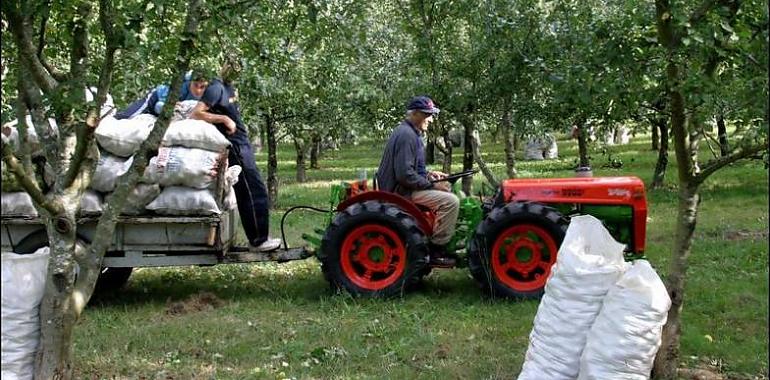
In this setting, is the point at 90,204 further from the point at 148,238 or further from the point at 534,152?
the point at 534,152

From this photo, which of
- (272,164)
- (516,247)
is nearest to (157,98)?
(516,247)

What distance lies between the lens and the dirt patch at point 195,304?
6.88 meters

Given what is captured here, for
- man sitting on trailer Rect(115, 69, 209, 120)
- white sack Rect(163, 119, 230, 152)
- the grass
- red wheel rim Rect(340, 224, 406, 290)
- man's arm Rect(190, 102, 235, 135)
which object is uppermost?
man sitting on trailer Rect(115, 69, 209, 120)

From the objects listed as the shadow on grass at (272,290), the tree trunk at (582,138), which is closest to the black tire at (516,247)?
the shadow on grass at (272,290)

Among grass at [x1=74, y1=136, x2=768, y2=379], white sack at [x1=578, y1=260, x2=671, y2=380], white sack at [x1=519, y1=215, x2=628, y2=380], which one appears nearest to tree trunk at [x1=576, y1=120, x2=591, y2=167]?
grass at [x1=74, y1=136, x2=768, y2=379]

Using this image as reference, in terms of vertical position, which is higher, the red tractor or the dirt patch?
the red tractor

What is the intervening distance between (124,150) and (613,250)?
3.80 metres

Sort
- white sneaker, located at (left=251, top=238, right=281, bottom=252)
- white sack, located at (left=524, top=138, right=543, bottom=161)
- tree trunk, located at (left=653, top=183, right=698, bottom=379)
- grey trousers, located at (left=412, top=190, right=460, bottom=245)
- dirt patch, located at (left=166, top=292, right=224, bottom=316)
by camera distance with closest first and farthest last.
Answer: tree trunk, located at (left=653, top=183, right=698, bottom=379)
dirt patch, located at (left=166, top=292, right=224, bottom=316)
grey trousers, located at (left=412, top=190, right=460, bottom=245)
white sneaker, located at (left=251, top=238, right=281, bottom=252)
white sack, located at (left=524, top=138, right=543, bottom=161)

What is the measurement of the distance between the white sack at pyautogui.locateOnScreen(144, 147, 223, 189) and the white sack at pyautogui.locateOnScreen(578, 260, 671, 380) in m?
3.40

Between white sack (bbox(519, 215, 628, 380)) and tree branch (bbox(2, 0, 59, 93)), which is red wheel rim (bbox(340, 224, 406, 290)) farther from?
tree branch (bbox(2, 0, 59, 93))

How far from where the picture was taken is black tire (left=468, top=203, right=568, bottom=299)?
677 cm

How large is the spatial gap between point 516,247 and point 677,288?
7.26 ft

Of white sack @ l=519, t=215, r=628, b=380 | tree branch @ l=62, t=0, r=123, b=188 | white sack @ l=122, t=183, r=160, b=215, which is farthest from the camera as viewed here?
white sack @ l=122, t=183, r=160, b=215

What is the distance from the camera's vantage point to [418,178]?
22.9 ft
